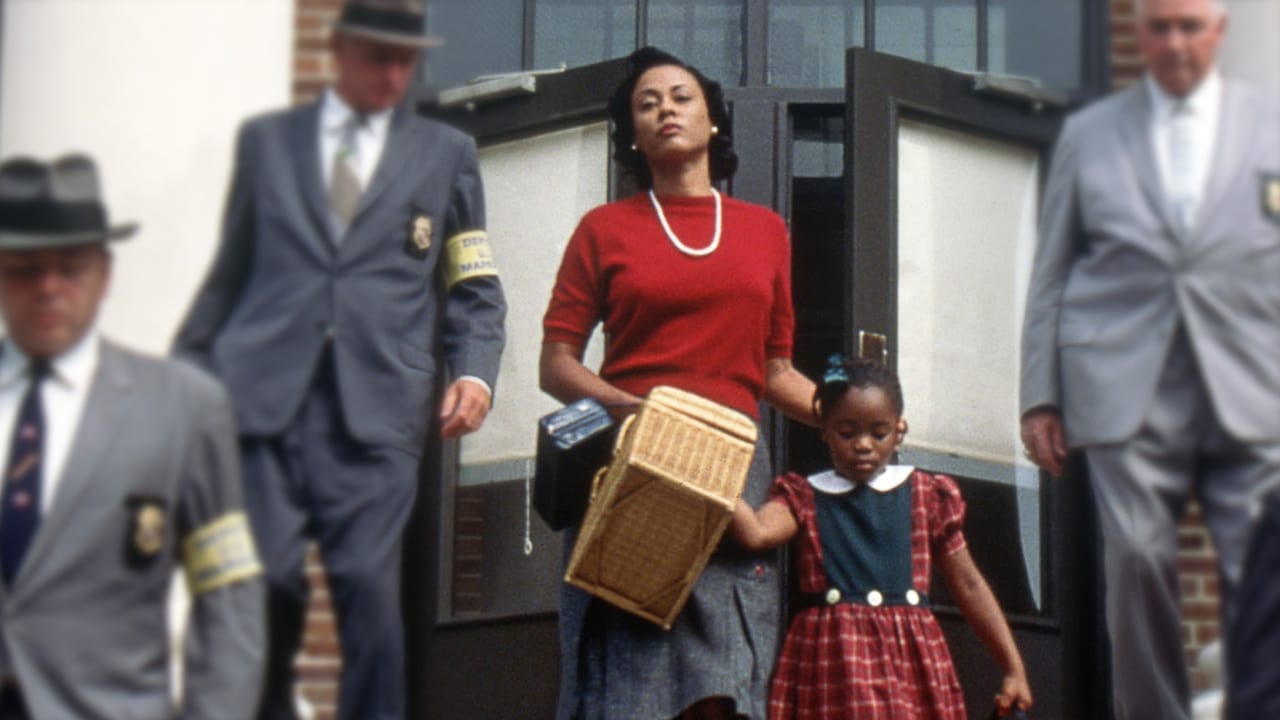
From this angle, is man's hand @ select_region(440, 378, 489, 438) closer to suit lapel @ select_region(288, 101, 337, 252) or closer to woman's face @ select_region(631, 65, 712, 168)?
suit lapel @ select_region(288, 101, 337, 252)

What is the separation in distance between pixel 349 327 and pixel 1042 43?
3.60 meters

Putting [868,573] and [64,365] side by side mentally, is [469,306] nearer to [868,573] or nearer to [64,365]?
[64,365]

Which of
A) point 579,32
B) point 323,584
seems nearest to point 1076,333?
point 323,584

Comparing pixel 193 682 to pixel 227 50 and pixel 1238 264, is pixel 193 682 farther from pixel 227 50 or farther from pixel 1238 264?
pixel 1238 264

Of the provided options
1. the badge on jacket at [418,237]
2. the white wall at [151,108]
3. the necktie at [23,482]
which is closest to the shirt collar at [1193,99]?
the badge on jacket at [418,237]

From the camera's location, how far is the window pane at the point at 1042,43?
27.8 feet

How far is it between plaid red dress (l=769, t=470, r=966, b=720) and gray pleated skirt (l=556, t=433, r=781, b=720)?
0.30 feet

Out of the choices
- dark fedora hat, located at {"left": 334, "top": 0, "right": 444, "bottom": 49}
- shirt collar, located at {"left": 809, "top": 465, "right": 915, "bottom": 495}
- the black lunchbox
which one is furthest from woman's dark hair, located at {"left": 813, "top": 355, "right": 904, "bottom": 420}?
dark fedora hat, located at {"left": 334, "top": 0, "right": 444, "bottom": 49}

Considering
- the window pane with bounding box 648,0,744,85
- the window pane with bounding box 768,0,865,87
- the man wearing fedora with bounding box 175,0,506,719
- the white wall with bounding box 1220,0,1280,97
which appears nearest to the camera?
the man wearing fedora with bounding box 175,0,506,719

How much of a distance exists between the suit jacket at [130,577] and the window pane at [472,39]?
3349mm

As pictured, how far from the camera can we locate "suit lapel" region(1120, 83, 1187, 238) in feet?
18.9

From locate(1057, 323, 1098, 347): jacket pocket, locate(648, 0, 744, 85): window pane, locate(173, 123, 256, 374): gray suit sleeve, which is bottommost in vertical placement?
locate(1057, 323, 1098, 347): jacket pocket

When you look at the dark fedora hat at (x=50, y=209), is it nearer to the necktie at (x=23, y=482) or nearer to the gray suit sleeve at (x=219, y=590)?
the necktie at (x=23, y=482)

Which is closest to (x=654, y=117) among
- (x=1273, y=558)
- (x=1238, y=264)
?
(x=1238, y=264)
